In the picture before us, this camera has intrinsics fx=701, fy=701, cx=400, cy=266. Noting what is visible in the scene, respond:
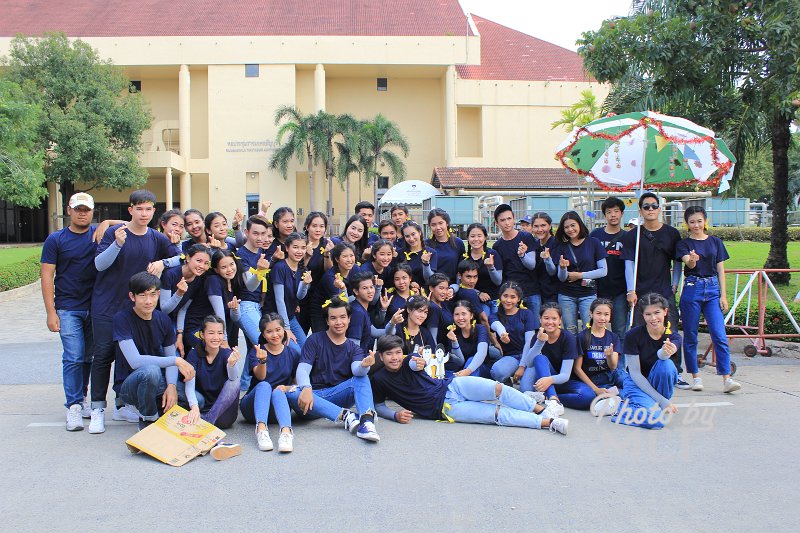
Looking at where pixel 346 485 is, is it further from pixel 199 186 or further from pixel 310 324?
pixel 199 186

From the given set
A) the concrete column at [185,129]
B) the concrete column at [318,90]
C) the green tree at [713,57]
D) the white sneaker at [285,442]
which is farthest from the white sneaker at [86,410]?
the concrete column at [318,90]

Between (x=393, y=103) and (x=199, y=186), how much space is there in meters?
13.5

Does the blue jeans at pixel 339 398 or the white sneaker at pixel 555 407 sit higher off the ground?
the blue jeans at pixel 339 398

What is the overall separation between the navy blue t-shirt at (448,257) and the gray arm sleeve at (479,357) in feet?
3.70

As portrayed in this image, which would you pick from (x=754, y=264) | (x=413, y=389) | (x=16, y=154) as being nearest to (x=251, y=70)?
(x=16, y=154)

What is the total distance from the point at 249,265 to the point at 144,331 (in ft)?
4.32

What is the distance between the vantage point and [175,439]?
4930mm

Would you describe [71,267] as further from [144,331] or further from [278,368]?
[278,368]

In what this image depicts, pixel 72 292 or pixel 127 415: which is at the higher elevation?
pixel 72 292

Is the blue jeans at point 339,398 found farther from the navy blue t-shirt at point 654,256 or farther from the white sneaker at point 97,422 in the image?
the navy blue t-shirt at point 654,256

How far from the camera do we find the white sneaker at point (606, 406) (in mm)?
5836

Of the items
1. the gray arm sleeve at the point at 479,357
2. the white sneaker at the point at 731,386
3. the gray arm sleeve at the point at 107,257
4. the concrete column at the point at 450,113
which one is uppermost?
the concrete column at the point at 450,113

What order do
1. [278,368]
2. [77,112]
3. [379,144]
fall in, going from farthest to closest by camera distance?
1. [379,144]
2. [77,112]
3. [278,368]

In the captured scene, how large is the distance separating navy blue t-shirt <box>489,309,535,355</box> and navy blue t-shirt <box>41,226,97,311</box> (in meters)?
3.69
